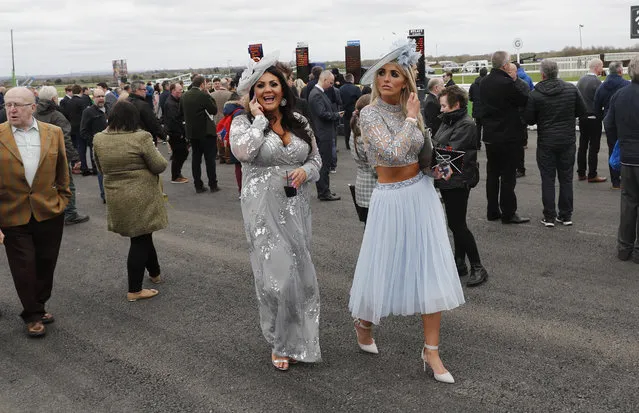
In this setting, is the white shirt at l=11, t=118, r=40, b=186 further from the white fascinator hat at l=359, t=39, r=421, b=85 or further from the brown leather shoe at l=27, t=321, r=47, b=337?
the white fascinator hat at l=359, t=39, r=421, b=85

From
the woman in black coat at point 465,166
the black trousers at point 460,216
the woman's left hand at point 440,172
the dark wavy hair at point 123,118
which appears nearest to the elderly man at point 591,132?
the woman in black coat at point 465,166

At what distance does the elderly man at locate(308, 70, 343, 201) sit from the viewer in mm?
9797

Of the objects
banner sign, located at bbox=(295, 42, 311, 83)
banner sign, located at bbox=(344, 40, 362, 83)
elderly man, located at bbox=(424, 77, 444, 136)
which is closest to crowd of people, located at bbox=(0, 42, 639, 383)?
elderly man, located at bbox=(424, 77, 444, 136)

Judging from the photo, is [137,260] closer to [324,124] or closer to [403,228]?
[403,228]

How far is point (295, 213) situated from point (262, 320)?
0.80 m

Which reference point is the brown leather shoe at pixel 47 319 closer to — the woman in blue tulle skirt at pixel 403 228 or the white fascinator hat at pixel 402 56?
the woman in blue tulle skirt at pixel 403 228

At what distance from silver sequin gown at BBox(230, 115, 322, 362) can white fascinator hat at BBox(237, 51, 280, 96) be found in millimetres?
207

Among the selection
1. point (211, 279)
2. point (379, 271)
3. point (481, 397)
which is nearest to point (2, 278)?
point (211, 279)

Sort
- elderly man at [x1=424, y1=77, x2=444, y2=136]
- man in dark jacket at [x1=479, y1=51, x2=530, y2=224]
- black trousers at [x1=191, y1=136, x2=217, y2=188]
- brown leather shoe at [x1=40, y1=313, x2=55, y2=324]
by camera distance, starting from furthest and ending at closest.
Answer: black trousers at [x1=191, y1=136, x2=217, y2=188], elderly man at [x1=424, y1=77, x2=444, y2=136], man in dark jacket at [x1=479, y1=51, x2=530, y2=224], brown leather shoe at [x1=40, y1=313, x2=55, y2=324]

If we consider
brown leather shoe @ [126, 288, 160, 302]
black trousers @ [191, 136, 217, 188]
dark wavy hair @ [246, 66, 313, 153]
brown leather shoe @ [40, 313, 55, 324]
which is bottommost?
brown leather shoe @ [40, 313, 55, 324]

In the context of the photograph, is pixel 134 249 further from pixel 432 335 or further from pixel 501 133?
pixel 501 133

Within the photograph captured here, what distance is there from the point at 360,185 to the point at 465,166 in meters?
1.00

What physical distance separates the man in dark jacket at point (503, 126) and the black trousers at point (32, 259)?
16.8ft

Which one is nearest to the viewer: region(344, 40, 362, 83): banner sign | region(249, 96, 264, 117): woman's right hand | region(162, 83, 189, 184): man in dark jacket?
region(249, 96, 264, 117): woman's right hand
